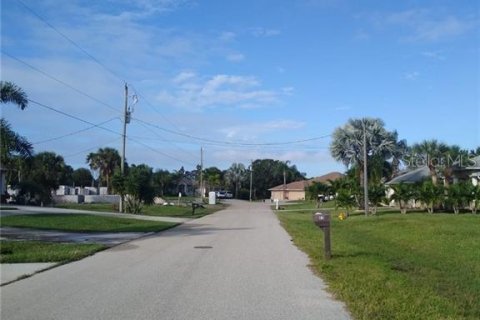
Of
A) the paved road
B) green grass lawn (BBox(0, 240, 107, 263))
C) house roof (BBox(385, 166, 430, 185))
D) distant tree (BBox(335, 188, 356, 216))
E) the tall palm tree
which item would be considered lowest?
the paved road

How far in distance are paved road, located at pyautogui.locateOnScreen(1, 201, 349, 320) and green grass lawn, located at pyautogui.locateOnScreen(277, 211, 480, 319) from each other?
21.0 inches

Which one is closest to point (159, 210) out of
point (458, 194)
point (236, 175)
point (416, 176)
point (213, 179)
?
point (416, 176)

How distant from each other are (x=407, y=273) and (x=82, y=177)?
428 feet

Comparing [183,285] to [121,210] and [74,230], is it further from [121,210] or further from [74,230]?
[121,210]

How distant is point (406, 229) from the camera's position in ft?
83.7

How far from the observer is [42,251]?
1636 centimetres

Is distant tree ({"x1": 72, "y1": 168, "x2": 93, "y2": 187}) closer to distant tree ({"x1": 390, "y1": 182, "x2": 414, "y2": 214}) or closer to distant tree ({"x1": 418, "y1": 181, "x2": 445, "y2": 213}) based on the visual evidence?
distant tree ({"x1": 390, "y1": 182, "x2": 414, "y2": 214})

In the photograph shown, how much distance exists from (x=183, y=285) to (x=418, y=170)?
54.1 meters

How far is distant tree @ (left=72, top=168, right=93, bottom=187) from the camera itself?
13455cm

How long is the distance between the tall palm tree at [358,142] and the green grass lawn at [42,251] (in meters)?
43.5

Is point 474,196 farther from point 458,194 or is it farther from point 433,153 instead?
point 433,153

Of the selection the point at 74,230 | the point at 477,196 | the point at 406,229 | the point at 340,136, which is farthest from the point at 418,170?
the point at 74,230

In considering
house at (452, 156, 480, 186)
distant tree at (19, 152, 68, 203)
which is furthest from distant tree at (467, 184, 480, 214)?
distant tree at (19, 152, 68, 203)

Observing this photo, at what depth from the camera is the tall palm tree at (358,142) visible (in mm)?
59094
